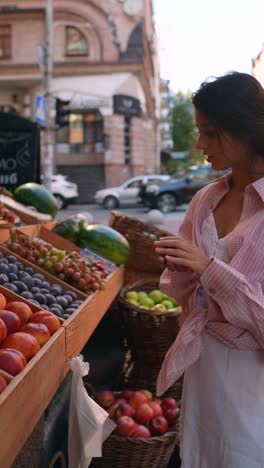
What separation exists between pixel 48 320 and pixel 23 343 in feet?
1.00

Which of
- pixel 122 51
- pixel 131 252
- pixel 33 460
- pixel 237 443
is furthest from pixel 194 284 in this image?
pixel 122 51

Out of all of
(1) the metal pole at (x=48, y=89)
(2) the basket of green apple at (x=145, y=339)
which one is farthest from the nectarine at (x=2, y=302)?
(1) the metal pole at (x=48, y=89)

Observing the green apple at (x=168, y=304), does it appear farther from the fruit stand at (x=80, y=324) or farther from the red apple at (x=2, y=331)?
the red apple at (x=2, y=331)

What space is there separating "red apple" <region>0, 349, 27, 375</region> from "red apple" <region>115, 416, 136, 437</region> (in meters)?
1.31

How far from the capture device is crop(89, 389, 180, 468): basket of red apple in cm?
271

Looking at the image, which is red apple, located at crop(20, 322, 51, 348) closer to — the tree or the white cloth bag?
the white cloth bag

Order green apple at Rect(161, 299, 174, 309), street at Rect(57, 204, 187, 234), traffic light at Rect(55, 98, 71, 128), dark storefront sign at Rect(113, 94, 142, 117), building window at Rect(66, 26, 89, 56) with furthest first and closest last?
building window at Rect(66, 26, 89, 56)
dark storefront sign at Rect(113, 94, 142, 117)
street at Rect(57, 204, 187, 234)
traffic light at Rect(55, 98, 71, 128)
green apple at Rect(161, 299, 174, 309)

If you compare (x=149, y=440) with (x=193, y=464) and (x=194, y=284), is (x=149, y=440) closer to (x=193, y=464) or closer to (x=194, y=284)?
(x=193, y=464)

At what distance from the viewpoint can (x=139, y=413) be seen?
2945 millimetres

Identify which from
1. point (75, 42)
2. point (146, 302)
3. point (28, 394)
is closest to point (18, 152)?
point (146, 302)

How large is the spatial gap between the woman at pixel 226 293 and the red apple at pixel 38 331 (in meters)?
0.46

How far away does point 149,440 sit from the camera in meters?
2.70

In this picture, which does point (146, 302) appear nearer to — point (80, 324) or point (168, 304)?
point (168, 304)

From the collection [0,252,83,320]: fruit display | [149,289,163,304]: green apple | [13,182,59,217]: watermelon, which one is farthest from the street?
[0,252,83,320]: fruit display
